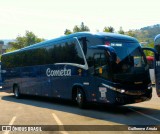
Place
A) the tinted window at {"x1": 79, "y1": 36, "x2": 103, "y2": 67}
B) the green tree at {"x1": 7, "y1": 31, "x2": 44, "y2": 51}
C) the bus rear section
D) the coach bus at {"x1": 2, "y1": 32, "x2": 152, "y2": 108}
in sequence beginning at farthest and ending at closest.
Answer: the green tree at {"x1": 7, "y1": 31, "x2": 44, "y2": 51}, the tinted window at {"x1": 79, "y1": 36, "x2": 103, "y2": 67}, the coach bus at {"x1": 2, "y1": 32, "x2": 152, "y2": 108}, the bus rear section

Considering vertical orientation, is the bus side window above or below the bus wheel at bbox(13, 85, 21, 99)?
above

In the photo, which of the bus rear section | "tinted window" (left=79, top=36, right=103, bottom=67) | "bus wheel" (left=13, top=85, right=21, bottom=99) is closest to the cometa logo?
"tinted window" (left=79, top=36, right=103, bottom=67)

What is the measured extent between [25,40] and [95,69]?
99.6m

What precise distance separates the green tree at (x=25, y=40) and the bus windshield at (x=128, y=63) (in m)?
95.0

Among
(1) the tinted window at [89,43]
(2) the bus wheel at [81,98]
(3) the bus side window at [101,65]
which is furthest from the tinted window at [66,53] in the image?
(2) the bus wheel at [81,98]

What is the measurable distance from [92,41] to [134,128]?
5.76 metres

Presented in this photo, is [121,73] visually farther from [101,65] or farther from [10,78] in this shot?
[10,78]

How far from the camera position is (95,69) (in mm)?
14898

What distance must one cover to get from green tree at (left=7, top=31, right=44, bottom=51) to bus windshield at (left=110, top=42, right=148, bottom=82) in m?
95.0

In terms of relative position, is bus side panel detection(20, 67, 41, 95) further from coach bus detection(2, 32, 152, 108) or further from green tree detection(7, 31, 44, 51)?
green tree detection(7, 31, 44, 51)

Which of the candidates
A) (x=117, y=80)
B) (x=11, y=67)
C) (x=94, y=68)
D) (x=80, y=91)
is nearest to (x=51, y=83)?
(x=80, y=91)

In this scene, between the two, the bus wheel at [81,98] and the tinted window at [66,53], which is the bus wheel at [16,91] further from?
the bus wheel at [81,98]

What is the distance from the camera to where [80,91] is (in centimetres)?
1622

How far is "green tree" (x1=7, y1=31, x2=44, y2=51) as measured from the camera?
356 feet
